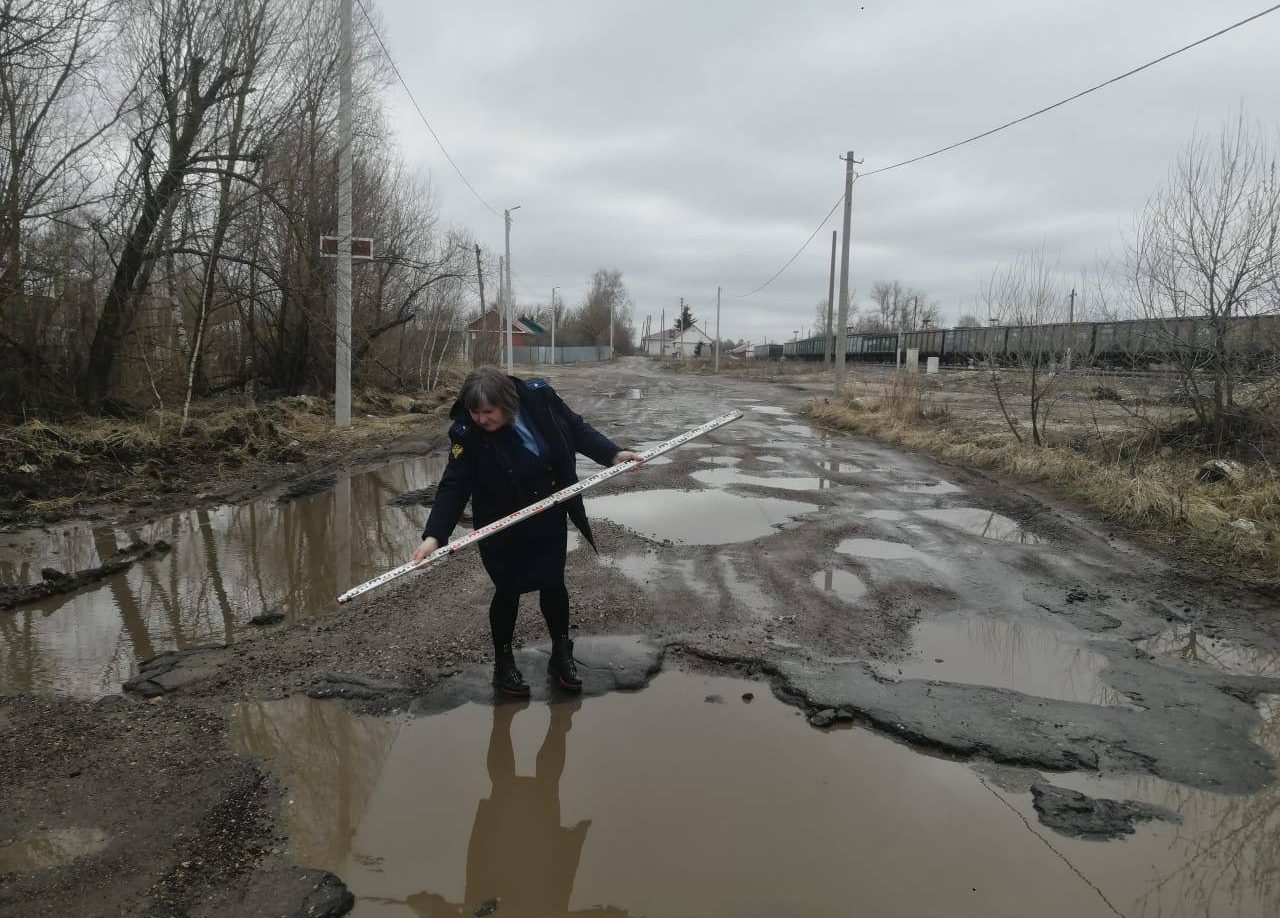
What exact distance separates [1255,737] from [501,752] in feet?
11.4

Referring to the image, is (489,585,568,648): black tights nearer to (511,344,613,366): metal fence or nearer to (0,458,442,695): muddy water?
(0,458,442,695): muddy water

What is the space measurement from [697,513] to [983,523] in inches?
116

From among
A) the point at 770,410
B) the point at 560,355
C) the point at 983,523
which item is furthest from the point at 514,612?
the point at 560,355

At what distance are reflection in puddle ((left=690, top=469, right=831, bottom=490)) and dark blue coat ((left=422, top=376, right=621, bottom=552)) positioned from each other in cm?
583

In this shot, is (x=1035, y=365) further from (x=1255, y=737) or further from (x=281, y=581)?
(x=281, y=581)

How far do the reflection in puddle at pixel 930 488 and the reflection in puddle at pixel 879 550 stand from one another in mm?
2793

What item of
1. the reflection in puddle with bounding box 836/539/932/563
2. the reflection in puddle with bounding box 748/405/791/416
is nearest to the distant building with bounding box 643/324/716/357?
the reflection in puddle with bounding box 748/405/791/416

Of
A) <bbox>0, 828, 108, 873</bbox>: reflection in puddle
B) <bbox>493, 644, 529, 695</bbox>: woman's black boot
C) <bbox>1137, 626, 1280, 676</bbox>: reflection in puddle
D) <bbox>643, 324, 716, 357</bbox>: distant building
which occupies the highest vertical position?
<bbox>643, 324, 716, 357</bbox>: distant building

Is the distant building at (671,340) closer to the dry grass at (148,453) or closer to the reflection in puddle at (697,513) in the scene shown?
the dry grass at (148,453)

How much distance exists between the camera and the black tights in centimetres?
387

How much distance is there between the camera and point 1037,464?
10188 millimetres

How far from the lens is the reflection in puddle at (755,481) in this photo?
959cm

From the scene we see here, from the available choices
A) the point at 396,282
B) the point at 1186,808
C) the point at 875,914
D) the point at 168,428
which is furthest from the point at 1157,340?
the point at 396,282

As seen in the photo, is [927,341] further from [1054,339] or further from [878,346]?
[1054,339]
